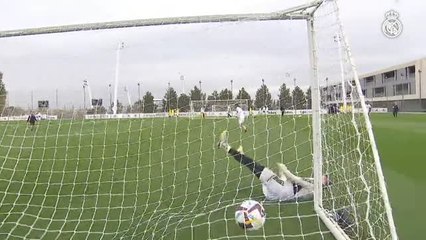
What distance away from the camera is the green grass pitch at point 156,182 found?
18.6ft

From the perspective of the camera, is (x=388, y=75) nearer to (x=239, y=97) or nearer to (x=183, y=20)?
(x=239, y=97)

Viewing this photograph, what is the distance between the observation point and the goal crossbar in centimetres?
508

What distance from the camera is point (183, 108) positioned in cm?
784

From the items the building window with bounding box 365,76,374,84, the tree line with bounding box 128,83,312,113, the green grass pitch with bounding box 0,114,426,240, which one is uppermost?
the building window with bounding box 365,76,374,84

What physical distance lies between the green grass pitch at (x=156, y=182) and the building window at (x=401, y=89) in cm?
4724

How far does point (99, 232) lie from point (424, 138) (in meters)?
11.6

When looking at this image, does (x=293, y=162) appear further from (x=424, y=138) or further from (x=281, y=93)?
(x=424, y=138)

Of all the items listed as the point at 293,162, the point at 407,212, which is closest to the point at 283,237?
the point at 407,212

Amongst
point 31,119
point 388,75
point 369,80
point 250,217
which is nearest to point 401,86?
point 388,75

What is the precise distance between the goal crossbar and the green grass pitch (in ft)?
5.70

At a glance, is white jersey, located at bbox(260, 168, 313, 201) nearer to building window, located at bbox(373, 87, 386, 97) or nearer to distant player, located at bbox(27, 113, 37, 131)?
distant player, located at bbox(27, 113, 37, 131)

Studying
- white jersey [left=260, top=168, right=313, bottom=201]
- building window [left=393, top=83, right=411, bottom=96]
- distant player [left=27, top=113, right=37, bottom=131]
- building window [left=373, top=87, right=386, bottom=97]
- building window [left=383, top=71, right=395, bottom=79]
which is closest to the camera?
white jersey [left=260, top=168, right=313, bottom=201]

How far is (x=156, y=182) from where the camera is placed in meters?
8.06

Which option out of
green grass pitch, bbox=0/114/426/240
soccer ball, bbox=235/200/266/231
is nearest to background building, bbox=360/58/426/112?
green grass pitch, bbox=0/114/426/240
